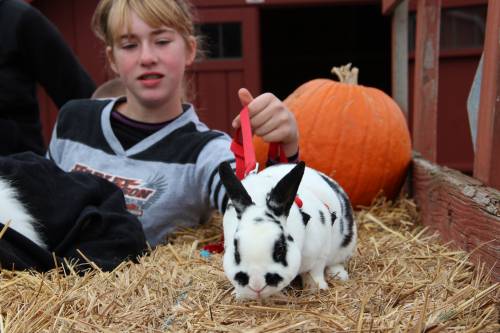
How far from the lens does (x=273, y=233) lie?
1.27 meters

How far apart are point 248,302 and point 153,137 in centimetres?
132

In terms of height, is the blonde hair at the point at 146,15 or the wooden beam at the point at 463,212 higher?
the blonde hair at the point at 146,15

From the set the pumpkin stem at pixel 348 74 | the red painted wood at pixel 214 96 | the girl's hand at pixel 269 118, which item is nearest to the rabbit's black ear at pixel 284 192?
the girl's hand at pixel 269 118

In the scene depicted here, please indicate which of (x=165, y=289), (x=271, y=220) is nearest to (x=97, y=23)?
(x=165, y=289)

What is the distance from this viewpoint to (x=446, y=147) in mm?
5637

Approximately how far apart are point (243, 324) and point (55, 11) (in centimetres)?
497

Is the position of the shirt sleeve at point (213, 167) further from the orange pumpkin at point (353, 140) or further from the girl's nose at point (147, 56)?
the orange pumpkin at point (353, 140)

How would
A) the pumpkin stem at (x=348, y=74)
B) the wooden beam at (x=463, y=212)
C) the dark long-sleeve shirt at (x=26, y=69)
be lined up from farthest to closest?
the pumpkin stem at (x=348, y=74)
the dark long-sleeve shirt at (x=26, y=69)
the wooden beam at (x=463, y=212)

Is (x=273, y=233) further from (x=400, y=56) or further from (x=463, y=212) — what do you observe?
(x=400, y=56)

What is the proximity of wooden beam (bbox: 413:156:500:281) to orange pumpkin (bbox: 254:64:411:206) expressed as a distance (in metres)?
0.29

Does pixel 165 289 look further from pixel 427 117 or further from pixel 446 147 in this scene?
pixel 446 147

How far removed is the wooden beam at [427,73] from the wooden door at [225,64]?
9.03 feet

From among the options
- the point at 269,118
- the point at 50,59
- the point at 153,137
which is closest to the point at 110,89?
the point at 50,59

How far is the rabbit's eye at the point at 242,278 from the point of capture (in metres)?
1.25
